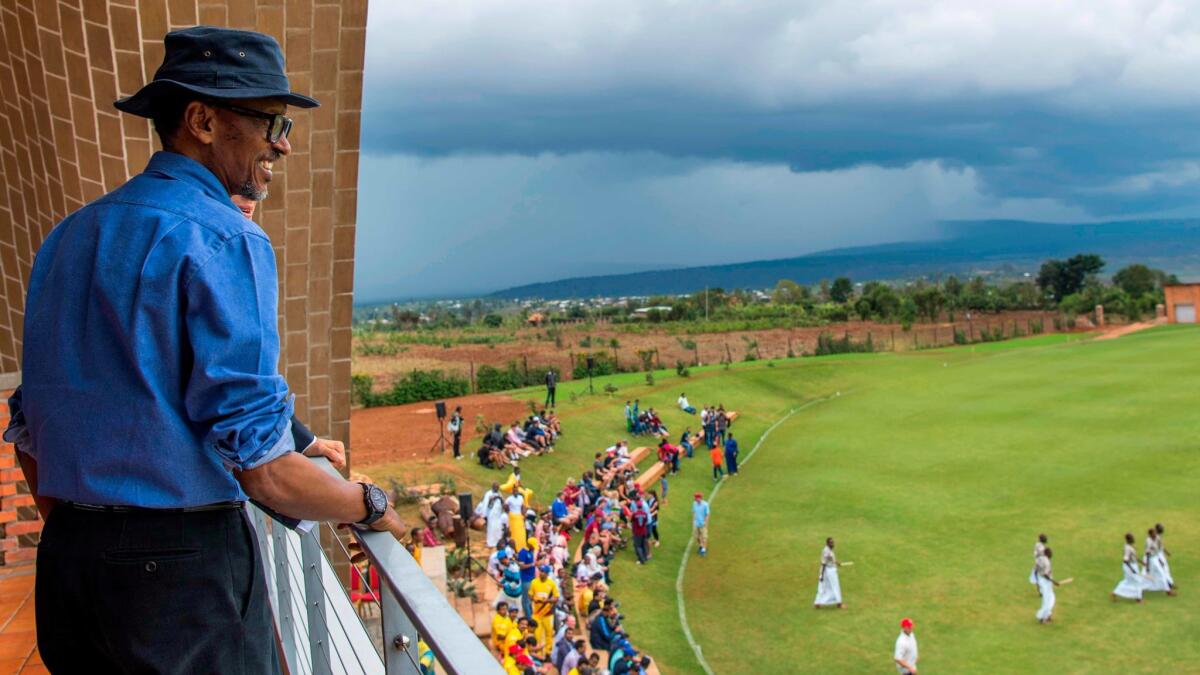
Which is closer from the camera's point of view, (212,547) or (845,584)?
(212,547)

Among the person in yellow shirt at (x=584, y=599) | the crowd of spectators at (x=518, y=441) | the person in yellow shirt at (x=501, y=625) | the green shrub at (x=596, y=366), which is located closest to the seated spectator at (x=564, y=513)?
the person in yellow shirt at (x=584, y=599)

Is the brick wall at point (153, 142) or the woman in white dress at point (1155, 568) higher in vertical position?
the brick wall at point (153, 142)

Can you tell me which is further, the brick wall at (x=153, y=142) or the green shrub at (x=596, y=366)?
the green shrub at (x=596, y=366)

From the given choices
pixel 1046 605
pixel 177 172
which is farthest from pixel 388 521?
pixel 1046 605

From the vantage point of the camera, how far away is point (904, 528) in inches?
750

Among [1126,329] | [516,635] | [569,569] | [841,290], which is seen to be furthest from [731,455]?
[841,290]

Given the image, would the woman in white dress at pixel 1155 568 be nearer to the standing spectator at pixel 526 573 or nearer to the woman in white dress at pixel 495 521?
the standing spectator at pixel 526 573

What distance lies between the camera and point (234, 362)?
143cm

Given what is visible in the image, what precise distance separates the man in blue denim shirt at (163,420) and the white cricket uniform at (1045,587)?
13.3 m

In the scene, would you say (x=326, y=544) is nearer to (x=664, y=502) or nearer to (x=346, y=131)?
(x=346, y=131)

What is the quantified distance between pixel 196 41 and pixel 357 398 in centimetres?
3131

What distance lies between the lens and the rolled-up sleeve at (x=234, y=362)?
1419mm

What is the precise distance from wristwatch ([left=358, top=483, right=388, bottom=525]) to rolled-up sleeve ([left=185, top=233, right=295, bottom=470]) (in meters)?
0.18

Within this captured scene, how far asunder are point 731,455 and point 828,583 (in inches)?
331
